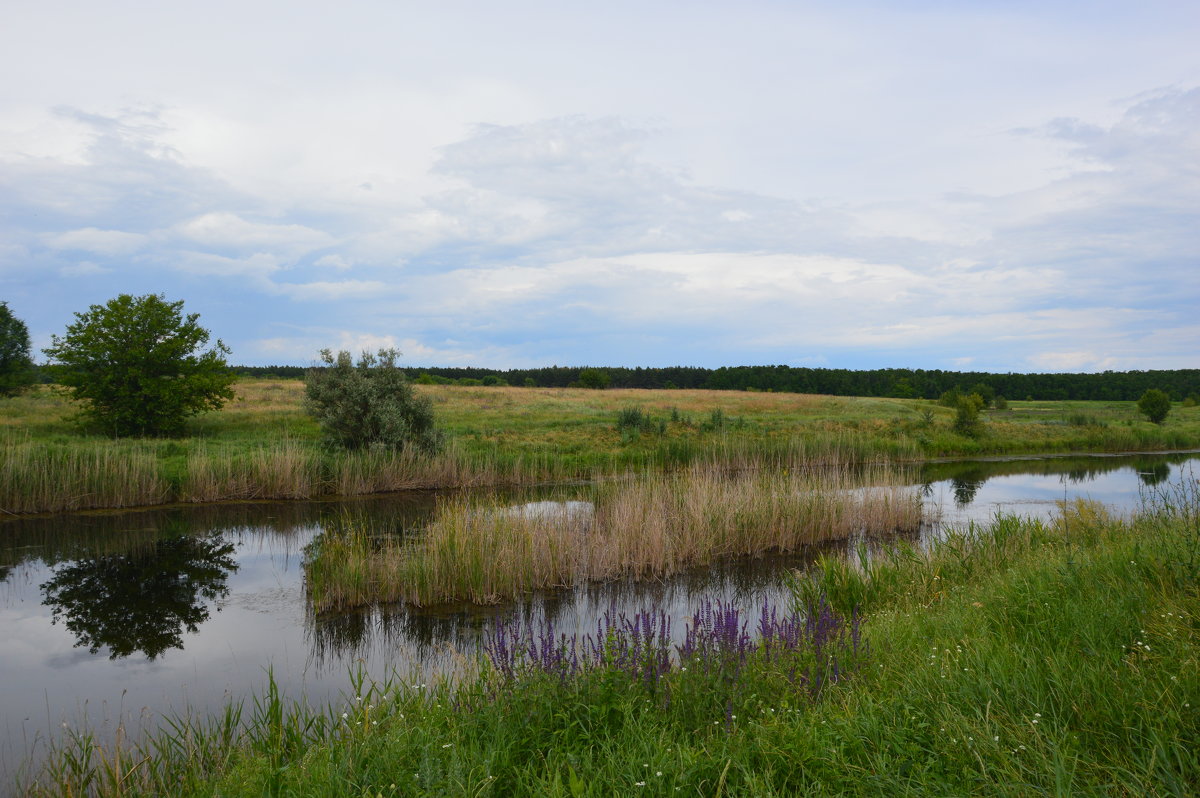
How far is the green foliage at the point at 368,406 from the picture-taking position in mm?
19859

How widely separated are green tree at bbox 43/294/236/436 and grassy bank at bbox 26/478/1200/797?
A: 720 inches

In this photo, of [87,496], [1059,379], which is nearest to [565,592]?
[87,496]

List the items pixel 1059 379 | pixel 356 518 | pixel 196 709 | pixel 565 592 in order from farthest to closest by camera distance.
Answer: pixel 1059 379, pixel 356 518, pixel 565 592, pixel 196 709

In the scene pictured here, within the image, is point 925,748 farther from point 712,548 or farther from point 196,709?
point 712,548

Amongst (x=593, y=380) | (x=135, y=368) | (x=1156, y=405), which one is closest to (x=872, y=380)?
(x=593, y=380)

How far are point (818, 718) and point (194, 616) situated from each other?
26.8 ft

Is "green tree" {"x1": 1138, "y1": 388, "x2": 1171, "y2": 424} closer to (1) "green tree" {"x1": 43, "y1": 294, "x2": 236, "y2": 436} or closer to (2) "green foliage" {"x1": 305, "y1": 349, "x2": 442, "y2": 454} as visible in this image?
(2) "green foliage" {"x1": 305, "y1": 349, "x2": 442, "y2": 454}

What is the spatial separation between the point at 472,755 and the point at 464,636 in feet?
15.0

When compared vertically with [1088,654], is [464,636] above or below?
below

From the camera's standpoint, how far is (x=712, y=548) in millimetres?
11336

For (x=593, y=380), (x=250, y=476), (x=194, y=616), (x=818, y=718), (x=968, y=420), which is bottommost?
(x=194, y=616)

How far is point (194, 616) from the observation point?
29.1 ft

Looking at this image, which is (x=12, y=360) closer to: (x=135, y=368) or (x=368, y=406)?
(x=135, y=368)

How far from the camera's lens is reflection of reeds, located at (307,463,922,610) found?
905 cm
